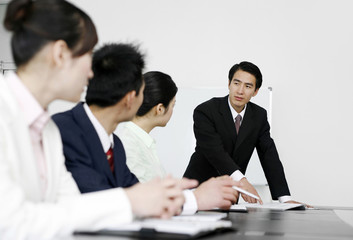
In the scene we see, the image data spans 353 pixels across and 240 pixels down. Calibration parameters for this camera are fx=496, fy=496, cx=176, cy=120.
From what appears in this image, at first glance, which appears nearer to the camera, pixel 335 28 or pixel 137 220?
pixel 137 220

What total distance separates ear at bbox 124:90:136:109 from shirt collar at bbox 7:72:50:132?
538 mm

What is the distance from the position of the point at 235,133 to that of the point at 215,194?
1635 mm

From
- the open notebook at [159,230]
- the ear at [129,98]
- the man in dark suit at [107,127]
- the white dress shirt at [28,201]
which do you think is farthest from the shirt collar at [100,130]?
the open notebook at [159,230]

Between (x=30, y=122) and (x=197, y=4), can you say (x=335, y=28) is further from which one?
(x=30, y=122)

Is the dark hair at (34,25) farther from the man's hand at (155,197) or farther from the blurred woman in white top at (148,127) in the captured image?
the blurred woman in white top at (148,127)

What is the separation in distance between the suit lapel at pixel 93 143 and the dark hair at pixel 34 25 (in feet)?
1.47

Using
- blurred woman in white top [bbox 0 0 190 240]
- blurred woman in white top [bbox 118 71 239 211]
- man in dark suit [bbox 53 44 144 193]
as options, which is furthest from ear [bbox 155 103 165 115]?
blurred woman in white top [bbox 0 0 190 240]

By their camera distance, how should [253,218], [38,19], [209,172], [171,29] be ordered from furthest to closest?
[171,29] → [209,172] → [253,218] → [38,19]

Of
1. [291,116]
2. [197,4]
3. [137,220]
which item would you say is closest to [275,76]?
[291,116]

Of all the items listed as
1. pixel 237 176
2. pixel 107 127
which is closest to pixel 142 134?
pixel 107 127

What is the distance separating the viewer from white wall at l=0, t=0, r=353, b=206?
15.6 ft

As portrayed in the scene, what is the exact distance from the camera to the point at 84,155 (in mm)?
1541

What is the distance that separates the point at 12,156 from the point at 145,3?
4338 mm

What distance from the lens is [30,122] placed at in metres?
1.17
